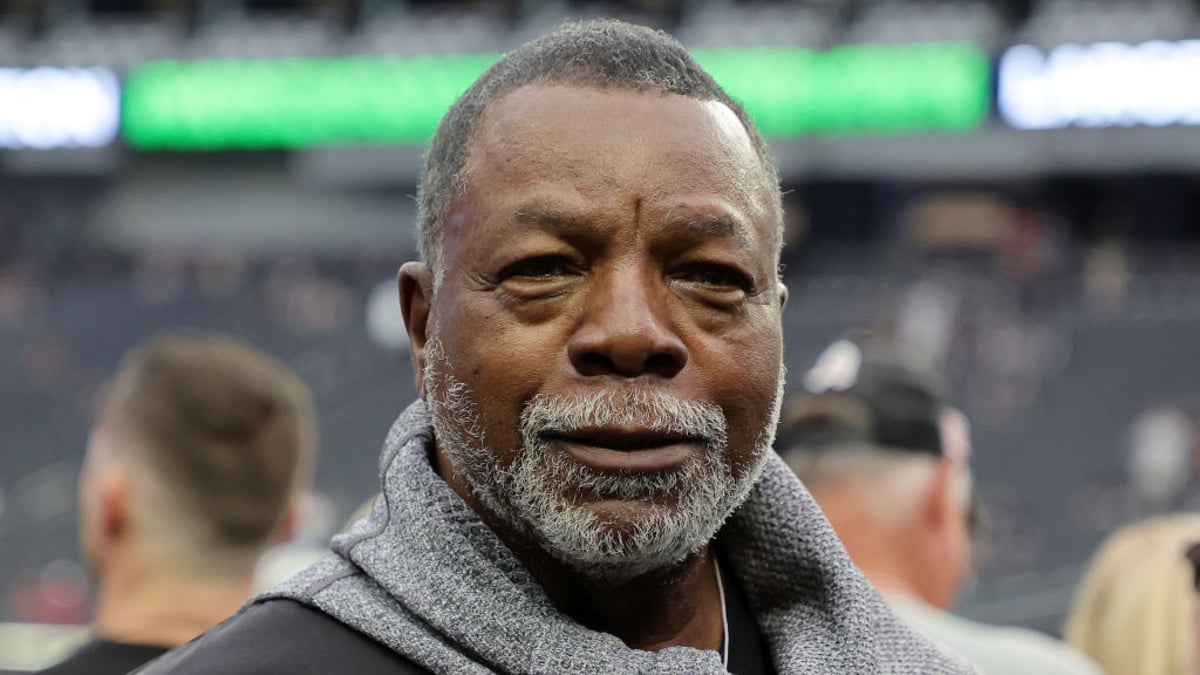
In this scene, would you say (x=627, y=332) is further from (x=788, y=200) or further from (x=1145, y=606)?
(x=788, y=200)

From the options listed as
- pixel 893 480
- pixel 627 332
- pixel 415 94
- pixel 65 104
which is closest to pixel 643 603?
pixel 627 332

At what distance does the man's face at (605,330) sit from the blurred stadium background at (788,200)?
8840mm

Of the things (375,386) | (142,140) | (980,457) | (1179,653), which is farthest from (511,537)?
(142,140)

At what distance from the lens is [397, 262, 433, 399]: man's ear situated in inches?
57.8

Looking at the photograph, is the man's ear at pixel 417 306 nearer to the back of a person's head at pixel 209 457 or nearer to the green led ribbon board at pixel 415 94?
the back of a person's head at pixel 209 457

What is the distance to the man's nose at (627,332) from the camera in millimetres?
→ 1294

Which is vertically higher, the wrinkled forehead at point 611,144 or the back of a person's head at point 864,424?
the wrinkled forehead at point 611,144

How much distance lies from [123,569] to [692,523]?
1.34m


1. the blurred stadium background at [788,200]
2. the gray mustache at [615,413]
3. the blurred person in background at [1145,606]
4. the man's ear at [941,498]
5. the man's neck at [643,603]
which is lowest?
the blurred stadium background at [788,200]

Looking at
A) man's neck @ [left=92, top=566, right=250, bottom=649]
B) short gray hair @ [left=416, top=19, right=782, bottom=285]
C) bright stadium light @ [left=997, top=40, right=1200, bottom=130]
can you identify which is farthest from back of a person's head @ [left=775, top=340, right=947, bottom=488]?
bright stadium light @ [left=997, top=40, right=1200, bottom=130]

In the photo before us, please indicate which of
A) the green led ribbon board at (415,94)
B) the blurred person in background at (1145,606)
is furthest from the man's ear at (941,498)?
the green led ribbon board at (415,94)

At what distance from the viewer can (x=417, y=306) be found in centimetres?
150

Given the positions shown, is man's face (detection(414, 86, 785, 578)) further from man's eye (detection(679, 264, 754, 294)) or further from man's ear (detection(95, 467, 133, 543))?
man's ear (detection(95, 467, 133, 543))

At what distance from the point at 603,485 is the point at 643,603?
6.8 inches
